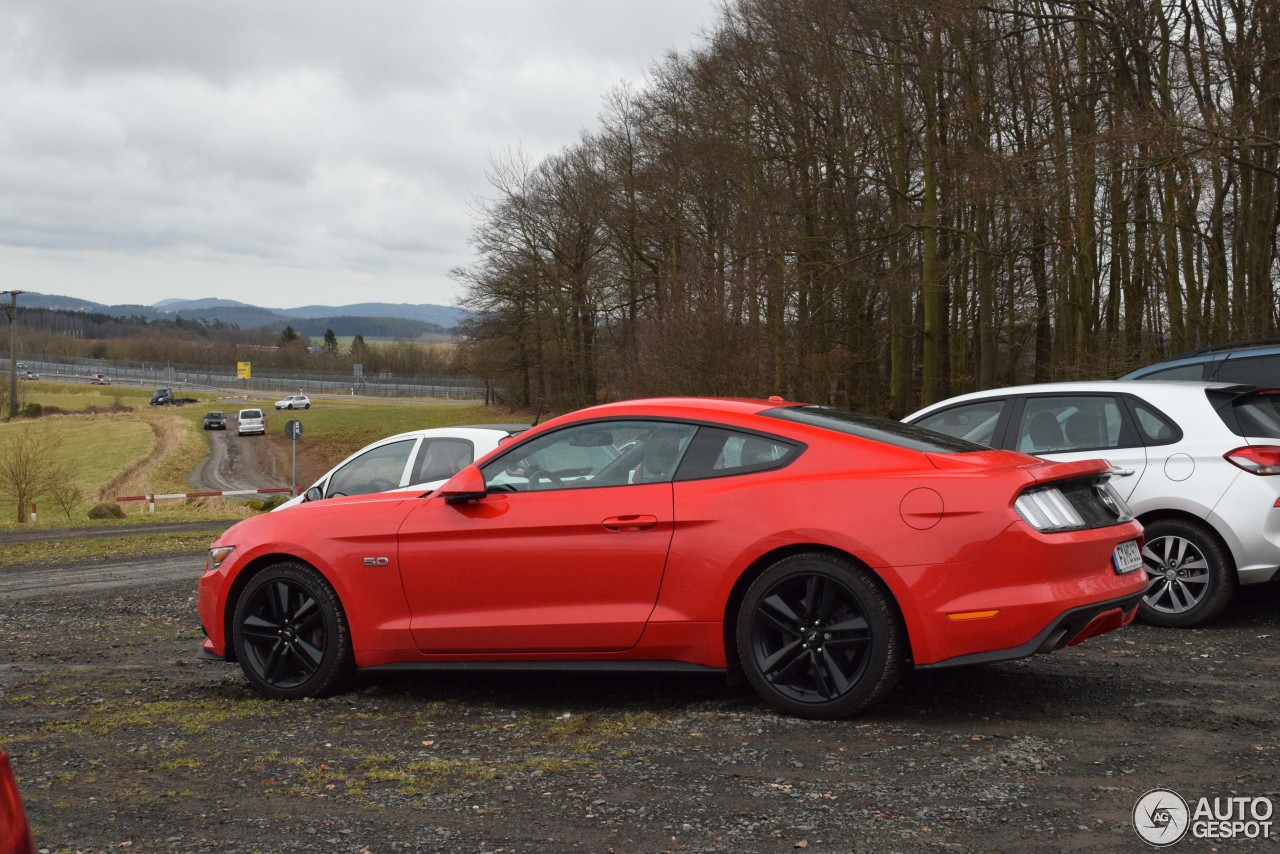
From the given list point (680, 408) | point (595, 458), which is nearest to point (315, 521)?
point (595, 458)

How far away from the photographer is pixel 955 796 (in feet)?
14.5

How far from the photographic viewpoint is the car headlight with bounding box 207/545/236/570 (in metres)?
7.08

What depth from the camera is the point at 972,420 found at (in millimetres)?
9250

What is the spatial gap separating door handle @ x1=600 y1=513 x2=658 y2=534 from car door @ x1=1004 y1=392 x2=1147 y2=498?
3724mm

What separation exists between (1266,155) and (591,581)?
16928mm

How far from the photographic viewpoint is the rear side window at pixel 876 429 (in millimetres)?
5863

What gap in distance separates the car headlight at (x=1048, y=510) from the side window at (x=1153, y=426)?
2.85 meters

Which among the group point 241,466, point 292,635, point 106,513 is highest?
point 292,635

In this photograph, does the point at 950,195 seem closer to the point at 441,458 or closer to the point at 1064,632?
the point at 441,458

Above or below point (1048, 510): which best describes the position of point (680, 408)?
above

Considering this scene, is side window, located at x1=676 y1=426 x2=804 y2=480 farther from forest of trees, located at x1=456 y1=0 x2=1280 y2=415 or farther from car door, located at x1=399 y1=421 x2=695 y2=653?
forest of trees, located at x1=456 y1=0 x2=1280 y2=415

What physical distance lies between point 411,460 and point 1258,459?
22.6ft

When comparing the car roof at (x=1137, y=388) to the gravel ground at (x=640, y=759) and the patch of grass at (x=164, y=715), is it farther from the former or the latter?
the patch of grass at (x=164, y=715)

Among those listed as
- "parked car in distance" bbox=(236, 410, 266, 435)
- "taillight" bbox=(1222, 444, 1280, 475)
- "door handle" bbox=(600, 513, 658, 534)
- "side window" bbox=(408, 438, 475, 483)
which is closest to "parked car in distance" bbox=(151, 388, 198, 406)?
"parked car in distance" bbox=(236, 410, 266, 435)
